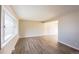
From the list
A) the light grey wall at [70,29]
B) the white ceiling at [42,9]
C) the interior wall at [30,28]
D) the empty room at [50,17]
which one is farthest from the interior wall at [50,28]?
the white ceiling at [42,9]

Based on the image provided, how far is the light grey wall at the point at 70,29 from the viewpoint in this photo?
3072 millimetres

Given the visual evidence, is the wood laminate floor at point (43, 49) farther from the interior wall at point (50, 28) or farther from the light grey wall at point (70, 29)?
the interior wall at point (50, 28)

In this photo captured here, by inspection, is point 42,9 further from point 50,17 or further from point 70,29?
point 50,17

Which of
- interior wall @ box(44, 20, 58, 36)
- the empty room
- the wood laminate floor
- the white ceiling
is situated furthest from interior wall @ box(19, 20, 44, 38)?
the white ceiling

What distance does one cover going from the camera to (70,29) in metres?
3.42

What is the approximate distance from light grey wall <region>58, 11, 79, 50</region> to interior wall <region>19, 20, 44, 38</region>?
10.2 ft

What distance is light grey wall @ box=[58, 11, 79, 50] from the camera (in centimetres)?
307

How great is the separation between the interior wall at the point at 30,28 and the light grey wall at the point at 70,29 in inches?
122

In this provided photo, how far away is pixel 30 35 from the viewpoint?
6672 mm

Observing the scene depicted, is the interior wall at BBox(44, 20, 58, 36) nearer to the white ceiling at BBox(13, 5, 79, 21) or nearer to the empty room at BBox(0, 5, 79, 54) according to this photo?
the empty room at BBox(0, 5, 79, 54)
